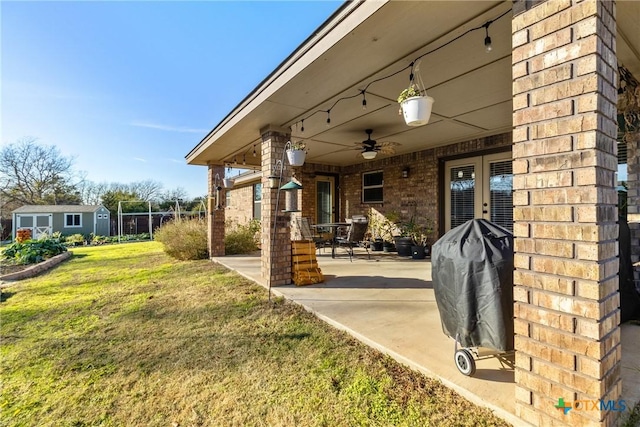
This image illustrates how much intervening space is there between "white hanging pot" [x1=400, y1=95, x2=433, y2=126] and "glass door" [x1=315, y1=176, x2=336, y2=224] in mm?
6587

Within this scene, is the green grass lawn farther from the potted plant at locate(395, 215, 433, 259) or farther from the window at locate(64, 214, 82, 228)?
the window at locate(64, 214, 82, 228)

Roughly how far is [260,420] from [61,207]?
2591 cm

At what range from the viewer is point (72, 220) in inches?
805

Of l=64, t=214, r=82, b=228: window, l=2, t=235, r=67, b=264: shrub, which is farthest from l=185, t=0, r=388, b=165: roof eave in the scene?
l=64, t=214, r=82, b=228: window

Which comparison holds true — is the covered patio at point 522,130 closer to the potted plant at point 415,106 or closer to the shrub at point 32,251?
the potted plant at point 415,106

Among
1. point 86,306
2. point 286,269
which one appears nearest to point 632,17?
point 286,269

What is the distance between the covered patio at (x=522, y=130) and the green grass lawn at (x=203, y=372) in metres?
0.32

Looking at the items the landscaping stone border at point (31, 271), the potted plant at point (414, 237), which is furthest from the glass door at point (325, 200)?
the landscaping stone border at point (31, 271)

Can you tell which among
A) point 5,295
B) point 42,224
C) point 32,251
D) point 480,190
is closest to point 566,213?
point 480,190

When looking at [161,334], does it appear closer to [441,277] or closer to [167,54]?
[441,277]

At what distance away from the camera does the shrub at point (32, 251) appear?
7.81 metres

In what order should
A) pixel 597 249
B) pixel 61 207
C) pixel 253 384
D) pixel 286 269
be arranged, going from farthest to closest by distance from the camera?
pixel 61 207, pixel 286 269, pixel 253 384, pixel 597 249

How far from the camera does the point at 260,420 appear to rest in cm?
163

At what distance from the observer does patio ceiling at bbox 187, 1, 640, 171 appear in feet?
6.69
